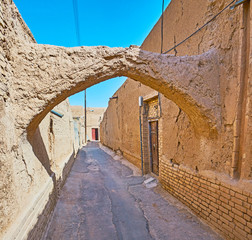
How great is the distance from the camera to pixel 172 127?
4.24 meters

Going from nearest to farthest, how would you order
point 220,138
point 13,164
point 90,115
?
point 13,164 → point 220,138 → point 90,115

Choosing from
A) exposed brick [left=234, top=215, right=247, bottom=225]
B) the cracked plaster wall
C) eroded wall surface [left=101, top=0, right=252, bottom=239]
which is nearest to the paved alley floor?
eroded wall surface [left=101, top=0, right=252, bottom=239]

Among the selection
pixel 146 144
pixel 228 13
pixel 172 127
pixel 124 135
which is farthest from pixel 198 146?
pixel 124 135

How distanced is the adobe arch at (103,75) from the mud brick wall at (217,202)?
0.97 metres

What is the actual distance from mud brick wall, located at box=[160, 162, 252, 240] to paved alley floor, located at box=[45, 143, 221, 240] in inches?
8.1

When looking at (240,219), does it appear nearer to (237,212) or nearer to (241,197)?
(237,212)

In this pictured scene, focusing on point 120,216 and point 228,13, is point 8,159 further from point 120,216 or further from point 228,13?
point 228,13

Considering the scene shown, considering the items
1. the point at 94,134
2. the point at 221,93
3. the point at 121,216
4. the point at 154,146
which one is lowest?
the point at 94,134

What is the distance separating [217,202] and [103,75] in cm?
298

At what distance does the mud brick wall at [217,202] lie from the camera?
7.66 feet

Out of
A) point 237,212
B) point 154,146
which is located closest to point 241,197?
point 237,212

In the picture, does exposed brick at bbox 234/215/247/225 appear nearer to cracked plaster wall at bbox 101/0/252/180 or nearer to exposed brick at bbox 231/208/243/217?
exposed brick at bbox 231/208/243/217

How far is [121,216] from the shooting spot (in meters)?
3.48

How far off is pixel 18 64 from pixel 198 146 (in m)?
3.50
